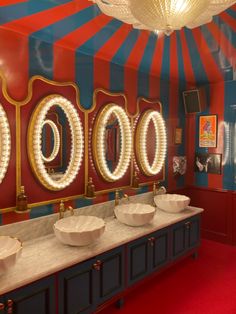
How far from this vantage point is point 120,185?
3.33 meters

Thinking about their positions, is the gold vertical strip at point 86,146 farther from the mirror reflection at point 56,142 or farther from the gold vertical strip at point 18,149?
the gold vertical strip at point 18,149

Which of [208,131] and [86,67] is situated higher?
[86,67]

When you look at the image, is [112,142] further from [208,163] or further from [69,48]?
[208,163]

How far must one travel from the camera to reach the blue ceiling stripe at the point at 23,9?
1847 mm

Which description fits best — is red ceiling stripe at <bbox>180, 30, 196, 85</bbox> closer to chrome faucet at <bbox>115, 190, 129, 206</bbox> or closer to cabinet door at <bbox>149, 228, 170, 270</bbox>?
chrome faucet at <bbox>115, 190, 129, 206</bbox>

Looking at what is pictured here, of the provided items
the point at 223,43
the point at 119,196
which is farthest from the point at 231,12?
the point at 119,196

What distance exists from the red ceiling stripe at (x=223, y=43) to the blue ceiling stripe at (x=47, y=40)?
3.11ft

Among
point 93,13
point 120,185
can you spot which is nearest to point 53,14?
point 93,13

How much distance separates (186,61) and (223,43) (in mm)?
633

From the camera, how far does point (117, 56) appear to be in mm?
2963

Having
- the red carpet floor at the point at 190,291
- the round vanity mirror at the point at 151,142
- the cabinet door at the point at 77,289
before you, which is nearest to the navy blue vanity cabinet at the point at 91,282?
the cabinet door at the point at 77,289

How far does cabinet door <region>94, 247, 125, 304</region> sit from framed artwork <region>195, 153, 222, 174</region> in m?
2.21

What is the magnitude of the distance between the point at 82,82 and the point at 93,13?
884 mm

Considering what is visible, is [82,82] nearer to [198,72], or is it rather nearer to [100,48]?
[100,48]
